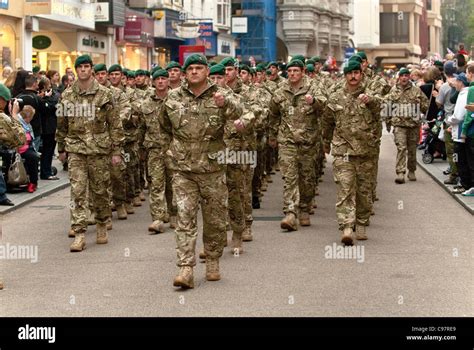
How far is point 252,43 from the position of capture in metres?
59.1

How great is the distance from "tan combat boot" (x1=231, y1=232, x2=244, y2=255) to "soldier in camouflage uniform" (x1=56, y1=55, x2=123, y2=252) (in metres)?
1.71

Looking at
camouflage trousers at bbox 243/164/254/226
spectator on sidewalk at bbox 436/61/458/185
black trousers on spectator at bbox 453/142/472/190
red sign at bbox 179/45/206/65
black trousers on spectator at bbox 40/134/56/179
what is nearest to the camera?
camouflage trousers at bbox 243/164/254/226

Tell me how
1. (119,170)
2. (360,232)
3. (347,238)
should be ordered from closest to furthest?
(347,238) < (360,232) < (119,170)

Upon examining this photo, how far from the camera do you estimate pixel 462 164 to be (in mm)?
17859

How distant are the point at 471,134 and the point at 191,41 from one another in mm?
30305

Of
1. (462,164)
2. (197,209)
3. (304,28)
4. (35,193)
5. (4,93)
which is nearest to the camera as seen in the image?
(197,209)

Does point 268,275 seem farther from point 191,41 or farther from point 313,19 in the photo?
point 313,19

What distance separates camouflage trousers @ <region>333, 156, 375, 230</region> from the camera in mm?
12977

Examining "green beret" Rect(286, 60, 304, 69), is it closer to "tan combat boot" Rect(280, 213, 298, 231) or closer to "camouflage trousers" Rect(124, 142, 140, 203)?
"tan combat boot" Rect(280, 213, 298, 231)

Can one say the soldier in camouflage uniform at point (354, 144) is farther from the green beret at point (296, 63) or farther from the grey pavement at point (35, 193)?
the grey pavement at point (35, 193)

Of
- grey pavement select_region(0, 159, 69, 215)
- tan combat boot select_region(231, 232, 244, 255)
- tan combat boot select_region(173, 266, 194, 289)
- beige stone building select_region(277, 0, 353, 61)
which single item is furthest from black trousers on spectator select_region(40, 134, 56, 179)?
beige stone building select_region(277, 0, 353, 61)
